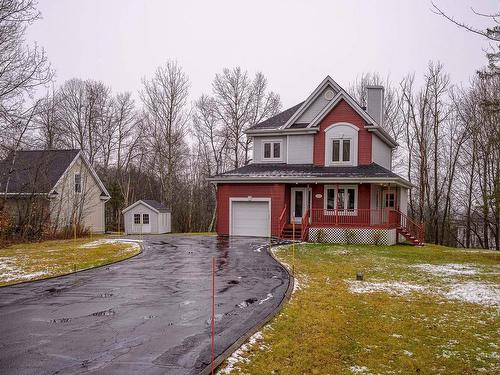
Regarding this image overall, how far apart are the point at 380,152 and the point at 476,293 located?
57.6 feet

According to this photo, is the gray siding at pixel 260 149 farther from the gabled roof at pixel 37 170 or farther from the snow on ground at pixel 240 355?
the snow on ground at pixel 240 355

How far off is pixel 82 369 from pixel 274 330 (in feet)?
11.0

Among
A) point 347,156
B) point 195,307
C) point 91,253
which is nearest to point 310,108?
point 347,156

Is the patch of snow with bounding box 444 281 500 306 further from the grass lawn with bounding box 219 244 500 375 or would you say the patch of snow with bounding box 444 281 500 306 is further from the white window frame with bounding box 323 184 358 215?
the white window frame with bounding box 323 184 358 215

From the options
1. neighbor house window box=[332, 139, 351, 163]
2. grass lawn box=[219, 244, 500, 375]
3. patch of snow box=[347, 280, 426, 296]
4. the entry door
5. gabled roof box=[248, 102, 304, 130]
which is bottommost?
grass lawn box=[219, 244, 500, 375]

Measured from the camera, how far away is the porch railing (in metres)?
24.0

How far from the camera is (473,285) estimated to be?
41.5 ft

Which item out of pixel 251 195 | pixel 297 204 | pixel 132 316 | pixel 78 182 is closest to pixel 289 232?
pixel 297 204

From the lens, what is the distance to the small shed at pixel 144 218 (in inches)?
1554

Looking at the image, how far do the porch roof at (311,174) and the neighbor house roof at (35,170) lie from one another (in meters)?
12.0

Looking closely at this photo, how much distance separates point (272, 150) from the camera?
28.7m

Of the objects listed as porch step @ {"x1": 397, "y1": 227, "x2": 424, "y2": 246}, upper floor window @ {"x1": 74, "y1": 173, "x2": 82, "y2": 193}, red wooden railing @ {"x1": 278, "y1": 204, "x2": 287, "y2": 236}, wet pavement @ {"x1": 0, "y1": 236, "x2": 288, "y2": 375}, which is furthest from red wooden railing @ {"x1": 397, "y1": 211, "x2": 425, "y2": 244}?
upper floor window @ {"x1": 74, "y1": 173, "x2": 82, "y2": 193}

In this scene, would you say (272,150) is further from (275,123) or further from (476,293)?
(476,293)

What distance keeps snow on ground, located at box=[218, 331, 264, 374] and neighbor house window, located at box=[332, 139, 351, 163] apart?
2013cm
